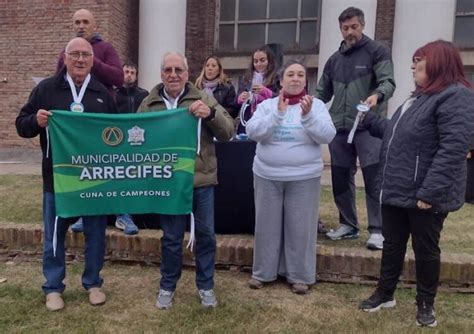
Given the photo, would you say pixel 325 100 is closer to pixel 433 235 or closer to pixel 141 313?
pixel 433 235

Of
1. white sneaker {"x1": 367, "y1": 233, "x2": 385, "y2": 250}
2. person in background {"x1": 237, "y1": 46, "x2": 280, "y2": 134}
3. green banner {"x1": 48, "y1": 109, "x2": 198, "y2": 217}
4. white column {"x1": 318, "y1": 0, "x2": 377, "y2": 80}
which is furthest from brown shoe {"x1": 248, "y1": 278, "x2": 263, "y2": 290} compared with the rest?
white column {"x1": 318, "y1": 0, "x2": 377, "y2": 80}

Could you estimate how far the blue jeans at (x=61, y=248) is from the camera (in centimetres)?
319

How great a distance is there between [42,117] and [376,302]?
8.41 ft

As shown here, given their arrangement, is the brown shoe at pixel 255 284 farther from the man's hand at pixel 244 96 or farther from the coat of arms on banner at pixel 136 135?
the man's hand at pixel 244 96

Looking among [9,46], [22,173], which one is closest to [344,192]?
[22,173]

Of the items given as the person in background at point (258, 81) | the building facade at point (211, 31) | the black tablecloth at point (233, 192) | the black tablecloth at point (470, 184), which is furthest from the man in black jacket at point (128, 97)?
the building facade at point (211, 31)

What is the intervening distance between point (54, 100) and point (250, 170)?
173 cm

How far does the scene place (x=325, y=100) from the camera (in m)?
4.19

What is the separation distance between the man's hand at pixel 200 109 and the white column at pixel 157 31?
27.1 feet

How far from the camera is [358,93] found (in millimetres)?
3863

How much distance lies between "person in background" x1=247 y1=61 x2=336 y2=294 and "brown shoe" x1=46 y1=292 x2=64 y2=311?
4.57ft

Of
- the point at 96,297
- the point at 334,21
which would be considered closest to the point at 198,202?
the point at 96,297

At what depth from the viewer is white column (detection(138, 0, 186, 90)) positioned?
11.0m

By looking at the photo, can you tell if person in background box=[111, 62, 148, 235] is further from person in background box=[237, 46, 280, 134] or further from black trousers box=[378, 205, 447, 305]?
black trousers box=[378, 205, 447, 305]
